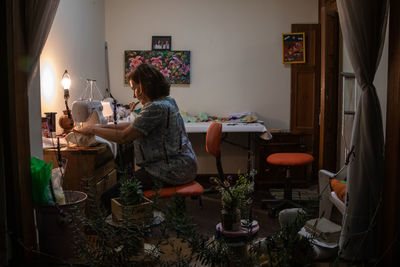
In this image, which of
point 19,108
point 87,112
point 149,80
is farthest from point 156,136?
point 19,108

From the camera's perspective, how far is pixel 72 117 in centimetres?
288

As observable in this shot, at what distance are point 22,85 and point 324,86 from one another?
8.49ft

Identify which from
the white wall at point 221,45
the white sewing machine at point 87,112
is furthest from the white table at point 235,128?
the white sewing machine at point 87,112

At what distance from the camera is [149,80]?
8.13 ft

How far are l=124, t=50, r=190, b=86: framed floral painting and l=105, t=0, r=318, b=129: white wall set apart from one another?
9 cm

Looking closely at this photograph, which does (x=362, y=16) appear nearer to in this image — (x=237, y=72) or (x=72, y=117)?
(x=72, y=117)

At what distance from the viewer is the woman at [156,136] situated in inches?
93.0

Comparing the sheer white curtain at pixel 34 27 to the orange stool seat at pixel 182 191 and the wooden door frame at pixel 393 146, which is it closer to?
the orange stool seat at pixel 182 191

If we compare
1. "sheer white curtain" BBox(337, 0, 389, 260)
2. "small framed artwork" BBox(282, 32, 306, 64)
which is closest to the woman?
"sheer white curtain" BBox(337, 0, 389, 260)

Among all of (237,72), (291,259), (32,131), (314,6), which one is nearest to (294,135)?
(237,72)

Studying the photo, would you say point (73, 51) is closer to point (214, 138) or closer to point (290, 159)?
point (214, 138)

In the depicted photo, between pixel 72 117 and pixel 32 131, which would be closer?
pixel 32 131

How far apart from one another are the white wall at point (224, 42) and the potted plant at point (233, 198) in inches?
147

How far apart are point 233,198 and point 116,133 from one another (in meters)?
1.09
